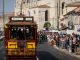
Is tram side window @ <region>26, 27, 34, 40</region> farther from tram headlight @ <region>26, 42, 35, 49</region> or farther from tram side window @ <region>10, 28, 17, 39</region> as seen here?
tram side window @ <region>10, 28, 17, 39</region>

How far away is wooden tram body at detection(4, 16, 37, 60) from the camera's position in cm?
2880

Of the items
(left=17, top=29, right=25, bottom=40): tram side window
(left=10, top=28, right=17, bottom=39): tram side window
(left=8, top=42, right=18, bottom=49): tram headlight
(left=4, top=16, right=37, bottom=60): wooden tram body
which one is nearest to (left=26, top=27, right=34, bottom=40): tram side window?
(left=4, top=16, right=37, bottom=60): wooden tram body

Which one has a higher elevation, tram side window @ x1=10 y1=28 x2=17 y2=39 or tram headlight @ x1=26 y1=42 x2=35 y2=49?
tram side window @ x1=10 y1=28 x2=17 y2=39

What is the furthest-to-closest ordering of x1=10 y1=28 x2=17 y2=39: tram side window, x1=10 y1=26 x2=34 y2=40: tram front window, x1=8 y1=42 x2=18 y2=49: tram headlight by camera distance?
x1=10 y1=28 x2=17 y2=39: tram side window
x1=10 y1=26 x2=34 y2=40: tram front window
x1=8 y1=42 x2=18 y2=49: tram headlight

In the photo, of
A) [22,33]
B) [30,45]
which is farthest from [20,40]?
[30,45]

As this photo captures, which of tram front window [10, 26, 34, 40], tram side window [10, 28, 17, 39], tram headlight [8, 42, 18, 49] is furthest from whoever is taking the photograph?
tram side window [10, 28, 17, 39]

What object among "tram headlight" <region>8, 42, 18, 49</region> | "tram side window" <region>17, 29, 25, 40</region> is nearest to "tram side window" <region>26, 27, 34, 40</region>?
"tram side window" <region>17, 29, 25, 40</region>

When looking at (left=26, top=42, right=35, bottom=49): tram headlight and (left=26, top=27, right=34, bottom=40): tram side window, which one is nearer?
(left=26, top=42, right=35, bottom=49): tram headlight

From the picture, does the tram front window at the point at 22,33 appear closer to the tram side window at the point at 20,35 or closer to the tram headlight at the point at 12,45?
the tram side window at the point at 20,35

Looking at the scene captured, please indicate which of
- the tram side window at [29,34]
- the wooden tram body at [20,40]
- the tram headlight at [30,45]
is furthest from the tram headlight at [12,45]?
the tram side window at [29,34]

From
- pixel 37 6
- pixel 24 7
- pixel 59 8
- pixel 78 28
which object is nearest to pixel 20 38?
pixel 78 28

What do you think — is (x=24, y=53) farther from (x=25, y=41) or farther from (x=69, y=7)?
(x=69, y=7)

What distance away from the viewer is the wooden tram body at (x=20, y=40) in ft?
94.5

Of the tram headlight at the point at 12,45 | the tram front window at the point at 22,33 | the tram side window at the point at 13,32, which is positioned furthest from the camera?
the tram side window at the point at 13,32
